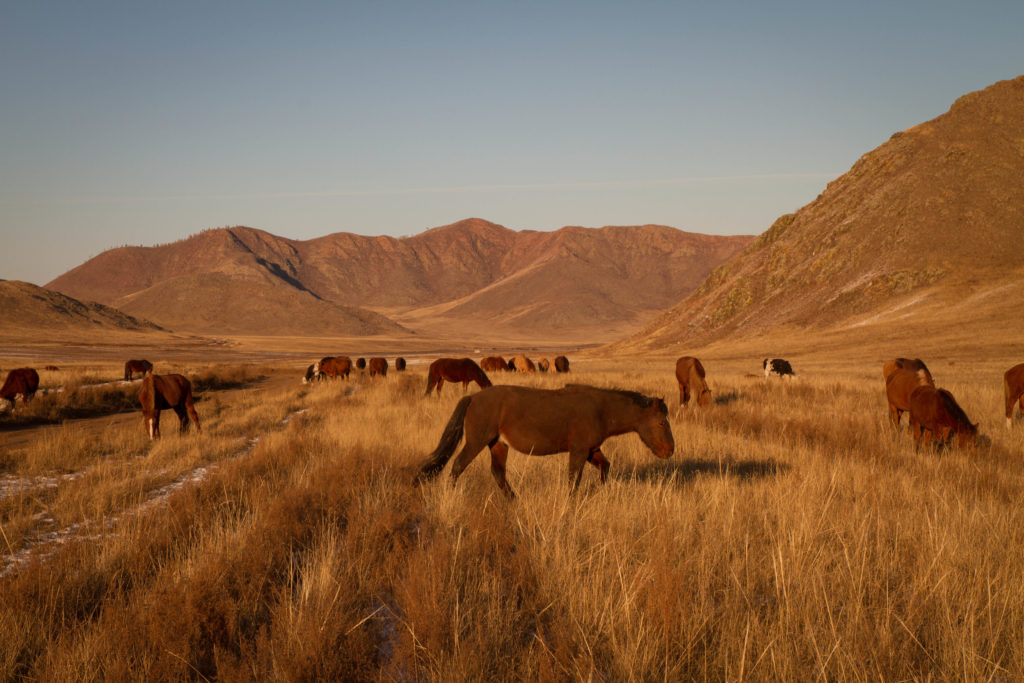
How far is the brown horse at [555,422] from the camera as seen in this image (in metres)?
5.86

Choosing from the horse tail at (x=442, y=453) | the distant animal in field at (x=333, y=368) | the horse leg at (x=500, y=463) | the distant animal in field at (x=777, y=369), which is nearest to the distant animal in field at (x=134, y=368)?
the distant animal in field at (x=333, y=368)

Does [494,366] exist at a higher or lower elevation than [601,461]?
lower

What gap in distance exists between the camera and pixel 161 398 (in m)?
12.6

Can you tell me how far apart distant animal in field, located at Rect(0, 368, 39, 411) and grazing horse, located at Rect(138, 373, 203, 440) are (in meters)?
8.44

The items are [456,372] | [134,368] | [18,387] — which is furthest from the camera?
[134,368]

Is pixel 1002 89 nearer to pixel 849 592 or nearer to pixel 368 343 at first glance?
pixel 849 592

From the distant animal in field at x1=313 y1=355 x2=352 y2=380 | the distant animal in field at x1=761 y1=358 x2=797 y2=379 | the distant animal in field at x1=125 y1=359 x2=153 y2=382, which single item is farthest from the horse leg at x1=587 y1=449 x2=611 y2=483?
the distant animal in field at x1=125 y1=359 x2=153 y2=382

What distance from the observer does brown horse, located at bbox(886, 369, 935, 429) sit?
10572 mm

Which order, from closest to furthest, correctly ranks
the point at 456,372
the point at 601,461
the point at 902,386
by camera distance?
the point at 601,461, the point at 902,386, the point at 456,372

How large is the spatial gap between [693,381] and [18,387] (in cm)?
2106

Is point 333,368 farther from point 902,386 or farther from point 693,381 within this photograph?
point 902,386

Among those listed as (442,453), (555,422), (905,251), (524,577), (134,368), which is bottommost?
A: (524,577)

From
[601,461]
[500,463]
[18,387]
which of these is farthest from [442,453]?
[18,387]

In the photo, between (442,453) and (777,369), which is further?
(777,369)
